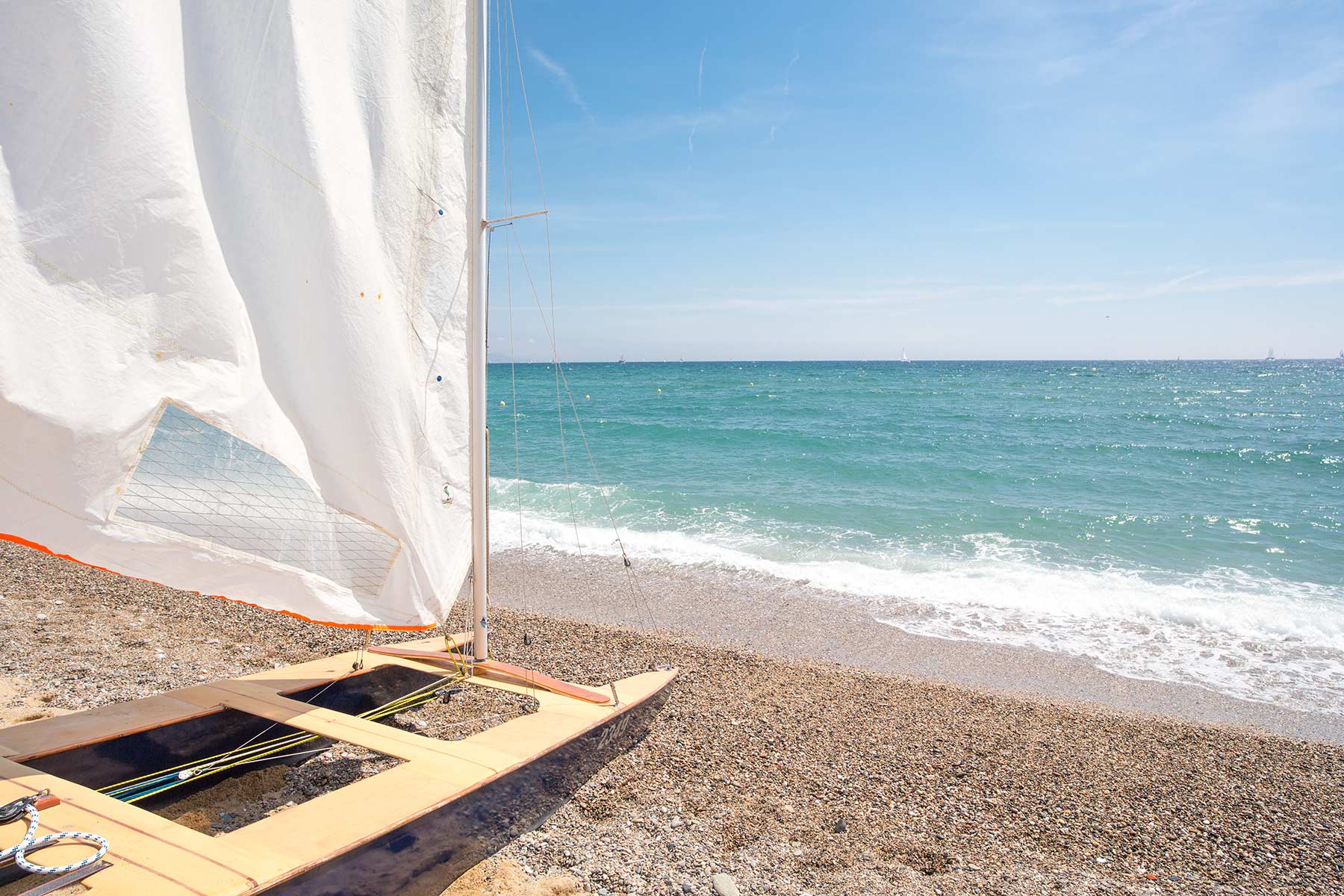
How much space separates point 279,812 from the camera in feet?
9.50

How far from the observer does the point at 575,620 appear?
7457 millimetres

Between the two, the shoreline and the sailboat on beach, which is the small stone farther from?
the shoreline

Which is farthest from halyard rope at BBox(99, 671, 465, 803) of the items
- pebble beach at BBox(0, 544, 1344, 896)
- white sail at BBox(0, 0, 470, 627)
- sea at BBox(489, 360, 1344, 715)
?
sea at BBox(489, 360, 1344, 715)

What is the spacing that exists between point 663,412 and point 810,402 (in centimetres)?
848

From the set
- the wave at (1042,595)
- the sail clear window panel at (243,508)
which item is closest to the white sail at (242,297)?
the sail clear window panel at (243,508)

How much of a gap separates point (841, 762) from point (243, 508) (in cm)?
357

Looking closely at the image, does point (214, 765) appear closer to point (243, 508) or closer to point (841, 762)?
point (243, 508)

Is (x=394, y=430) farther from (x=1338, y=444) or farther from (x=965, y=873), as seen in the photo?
(x=1338, y=444)

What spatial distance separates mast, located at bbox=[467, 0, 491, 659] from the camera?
3639 millimetres

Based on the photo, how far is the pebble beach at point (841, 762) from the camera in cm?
357

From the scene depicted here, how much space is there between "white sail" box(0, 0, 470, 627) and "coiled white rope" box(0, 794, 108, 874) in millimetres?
903

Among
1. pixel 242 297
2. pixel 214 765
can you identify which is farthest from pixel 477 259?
pixel 214 765

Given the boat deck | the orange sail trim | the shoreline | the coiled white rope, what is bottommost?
the shoreline

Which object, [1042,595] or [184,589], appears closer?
[184,589]
